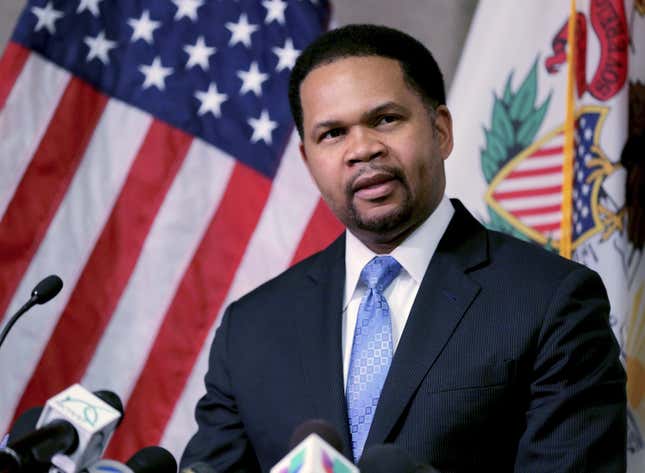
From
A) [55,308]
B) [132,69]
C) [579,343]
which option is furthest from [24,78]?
→ [579,343]

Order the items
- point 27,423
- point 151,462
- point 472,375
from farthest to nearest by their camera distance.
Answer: point 472,375 < point 27,423 < point 151,462

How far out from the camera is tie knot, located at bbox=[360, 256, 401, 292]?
1.72 meters

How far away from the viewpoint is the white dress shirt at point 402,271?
1702 millimetres

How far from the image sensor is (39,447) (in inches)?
37.8

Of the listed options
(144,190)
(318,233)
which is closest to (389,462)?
(318,233)

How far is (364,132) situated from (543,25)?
46.5 inches

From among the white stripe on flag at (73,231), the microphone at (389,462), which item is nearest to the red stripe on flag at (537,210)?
the white stripe on flag at (73,231)

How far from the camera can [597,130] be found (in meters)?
2.54

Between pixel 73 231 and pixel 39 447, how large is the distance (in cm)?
185

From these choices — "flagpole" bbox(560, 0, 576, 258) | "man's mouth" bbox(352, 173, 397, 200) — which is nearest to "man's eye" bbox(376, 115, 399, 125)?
"man's mouth" bbox(352, 173, 397, 200)

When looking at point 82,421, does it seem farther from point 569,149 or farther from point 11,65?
point 11,65

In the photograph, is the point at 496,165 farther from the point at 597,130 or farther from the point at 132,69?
the point at 132,69

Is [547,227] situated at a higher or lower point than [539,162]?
lower

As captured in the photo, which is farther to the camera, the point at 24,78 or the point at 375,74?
the point at 24,78
